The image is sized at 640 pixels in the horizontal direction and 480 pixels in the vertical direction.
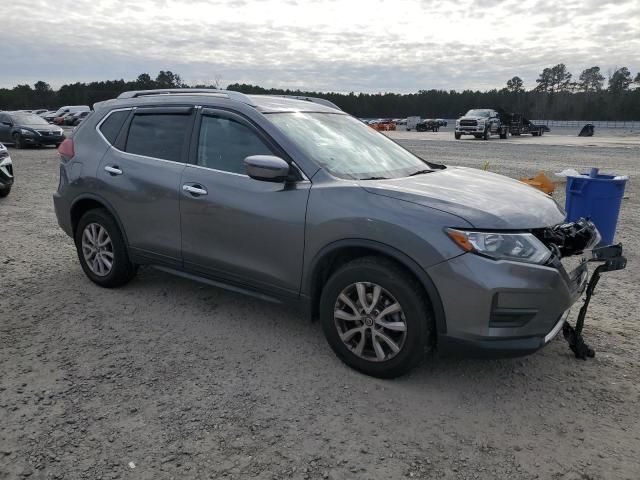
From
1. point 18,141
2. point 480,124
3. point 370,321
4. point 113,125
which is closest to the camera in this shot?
point 370,321

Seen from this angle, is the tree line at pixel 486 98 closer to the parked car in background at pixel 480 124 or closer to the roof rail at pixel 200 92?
the parked car in background at pixel 480 124

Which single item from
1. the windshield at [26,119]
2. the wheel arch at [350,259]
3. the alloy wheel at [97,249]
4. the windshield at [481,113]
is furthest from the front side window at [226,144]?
the windshield at [481,113]

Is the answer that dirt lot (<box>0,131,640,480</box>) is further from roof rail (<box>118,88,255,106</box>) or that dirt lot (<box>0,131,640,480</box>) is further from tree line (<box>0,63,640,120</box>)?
tree line (<box>0,63,640,120</box>)

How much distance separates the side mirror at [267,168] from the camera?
341cm

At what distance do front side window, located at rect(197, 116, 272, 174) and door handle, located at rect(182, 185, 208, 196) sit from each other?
19 cm

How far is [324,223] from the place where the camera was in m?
3.36

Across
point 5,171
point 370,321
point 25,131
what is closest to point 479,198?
point 370,321

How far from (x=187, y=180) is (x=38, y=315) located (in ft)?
5.73

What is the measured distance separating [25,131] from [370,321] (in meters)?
22.5

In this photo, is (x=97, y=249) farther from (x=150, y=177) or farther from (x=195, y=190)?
(x=195, y=190)

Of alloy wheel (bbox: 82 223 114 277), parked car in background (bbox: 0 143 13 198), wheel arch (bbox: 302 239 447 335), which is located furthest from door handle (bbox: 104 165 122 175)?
parked car in background (bbox: 0 143 13 198)

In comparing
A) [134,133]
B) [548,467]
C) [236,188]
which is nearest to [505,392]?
[548,467]

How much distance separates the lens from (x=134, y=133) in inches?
181

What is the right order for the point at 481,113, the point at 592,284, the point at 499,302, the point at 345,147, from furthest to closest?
Result: the point at 481,113 < the point at 345,147 < the point at 592,284 < the point at 499,302
